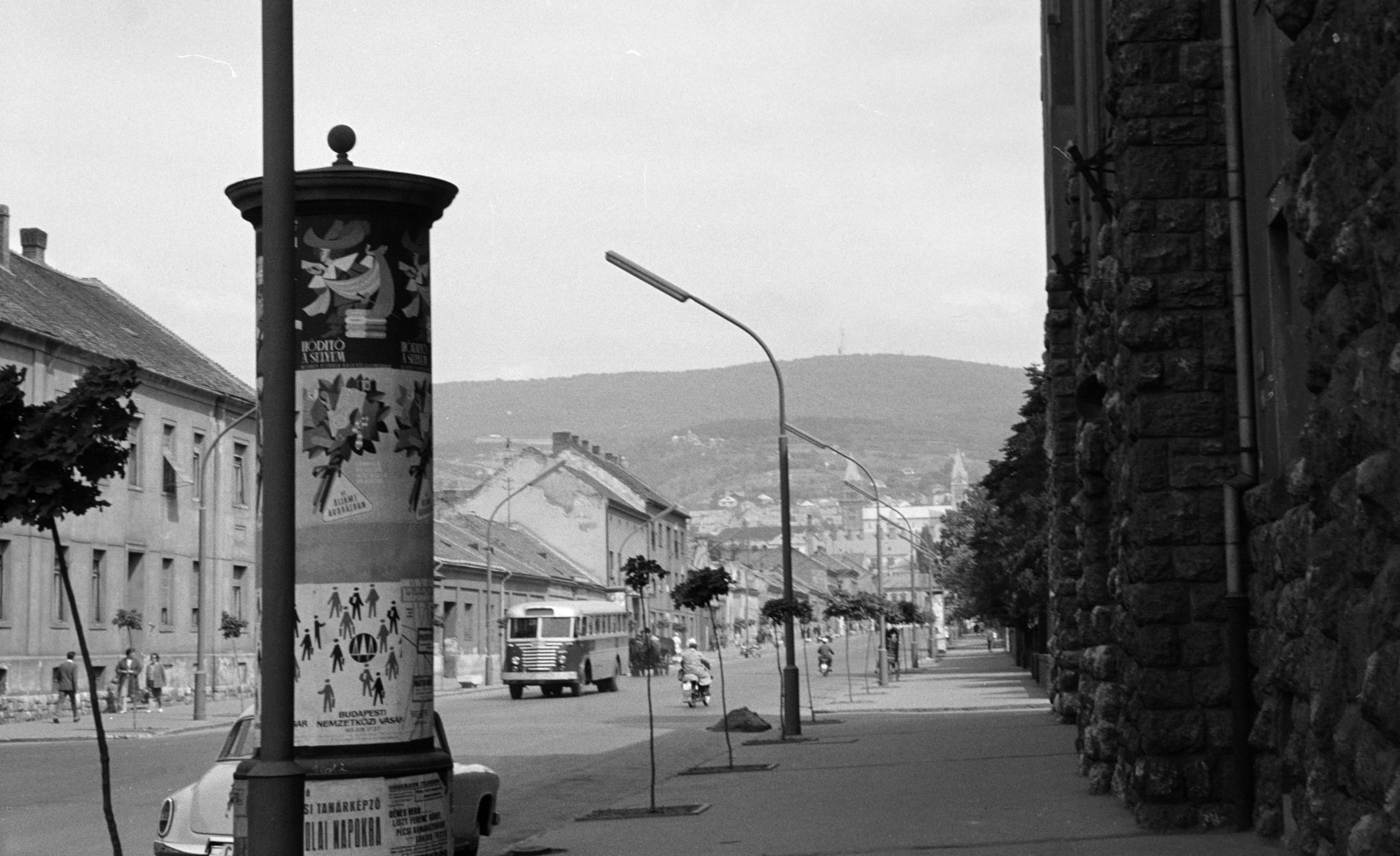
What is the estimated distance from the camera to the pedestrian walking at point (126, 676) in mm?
47469

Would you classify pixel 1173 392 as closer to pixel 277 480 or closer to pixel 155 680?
pixel 277 480

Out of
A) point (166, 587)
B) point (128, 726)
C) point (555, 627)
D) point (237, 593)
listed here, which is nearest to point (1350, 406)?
point (128, 726)

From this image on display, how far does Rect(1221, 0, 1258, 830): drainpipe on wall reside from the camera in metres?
13.4

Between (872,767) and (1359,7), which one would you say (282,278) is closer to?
(1359,7)

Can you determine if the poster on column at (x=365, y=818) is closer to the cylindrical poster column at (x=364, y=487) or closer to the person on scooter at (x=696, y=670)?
the cylindrical poster column at (x=364, y=487)

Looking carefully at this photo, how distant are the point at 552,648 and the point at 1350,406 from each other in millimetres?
51911

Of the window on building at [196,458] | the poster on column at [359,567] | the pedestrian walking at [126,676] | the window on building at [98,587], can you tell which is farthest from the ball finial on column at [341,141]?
the window on building at [196,458]

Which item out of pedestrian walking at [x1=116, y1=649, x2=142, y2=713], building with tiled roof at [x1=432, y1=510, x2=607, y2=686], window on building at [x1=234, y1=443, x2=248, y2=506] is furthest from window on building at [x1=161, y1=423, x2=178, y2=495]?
building with tiled roof at [x1=432, y1=510, x2=607, y2=686]

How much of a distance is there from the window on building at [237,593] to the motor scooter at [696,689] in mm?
17352

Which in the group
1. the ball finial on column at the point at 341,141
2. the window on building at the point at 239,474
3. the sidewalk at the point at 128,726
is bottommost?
the sidewalk at the point at 128,726

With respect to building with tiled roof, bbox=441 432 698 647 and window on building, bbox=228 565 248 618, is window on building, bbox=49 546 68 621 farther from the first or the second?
building with tiled roof, bbox=441 432 698 647

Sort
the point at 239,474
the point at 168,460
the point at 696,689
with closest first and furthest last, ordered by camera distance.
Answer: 1. the point at 696,689
2. the point at 168,460
3. the point at 239,474

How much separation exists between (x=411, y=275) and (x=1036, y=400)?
36397mm

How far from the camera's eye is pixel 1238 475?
1359 centimetres
